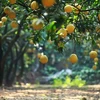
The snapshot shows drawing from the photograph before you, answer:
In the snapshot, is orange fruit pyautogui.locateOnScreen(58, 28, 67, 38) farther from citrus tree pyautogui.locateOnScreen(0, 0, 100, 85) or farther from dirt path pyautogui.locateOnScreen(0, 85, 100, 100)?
dirt path pyautogui.locateOnScreen(0, 85, 100, 100)

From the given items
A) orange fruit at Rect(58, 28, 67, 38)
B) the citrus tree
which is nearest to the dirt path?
the citrus tree

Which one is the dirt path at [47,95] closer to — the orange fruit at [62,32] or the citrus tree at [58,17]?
the citrus tree at [58,17]

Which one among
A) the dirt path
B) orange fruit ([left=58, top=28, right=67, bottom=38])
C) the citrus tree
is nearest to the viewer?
the citrus tree

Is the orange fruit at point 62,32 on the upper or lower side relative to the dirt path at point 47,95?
upper

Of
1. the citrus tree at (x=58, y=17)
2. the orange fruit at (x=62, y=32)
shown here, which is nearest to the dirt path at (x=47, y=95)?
the citrus tree at (x=58, y=17)

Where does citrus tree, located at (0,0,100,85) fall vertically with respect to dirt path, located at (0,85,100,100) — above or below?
above

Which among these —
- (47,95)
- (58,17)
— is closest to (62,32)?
(58,17)

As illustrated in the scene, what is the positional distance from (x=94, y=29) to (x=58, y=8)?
163 centimetres

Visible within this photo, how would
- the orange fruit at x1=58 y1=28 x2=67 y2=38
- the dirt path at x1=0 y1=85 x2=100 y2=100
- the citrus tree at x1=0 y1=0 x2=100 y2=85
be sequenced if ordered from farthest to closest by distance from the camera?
the dirt path at x1=0 y1=85 x2=100 y2=100
the orange fruit at x1=58 y1=28 x2=67 y2=38
the citrus tree at x1=0 y1=0 x2=100 y2=85

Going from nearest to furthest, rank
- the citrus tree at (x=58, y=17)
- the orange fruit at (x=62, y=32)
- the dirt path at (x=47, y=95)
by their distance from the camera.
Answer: the citrus tree at (x=58, y=17)
the orange fruit at (x=62, y=32)
the dirt path at (x=47, y=95)

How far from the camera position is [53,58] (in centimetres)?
2025

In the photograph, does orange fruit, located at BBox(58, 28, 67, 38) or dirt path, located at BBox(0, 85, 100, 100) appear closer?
orange fruit, located at BBox(58, 28, 67, 38)

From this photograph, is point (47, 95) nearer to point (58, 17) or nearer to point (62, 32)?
point (62, 32)

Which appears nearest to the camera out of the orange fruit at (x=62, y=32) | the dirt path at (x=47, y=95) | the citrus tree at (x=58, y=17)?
the citrus tree at (x=58, y=17)
